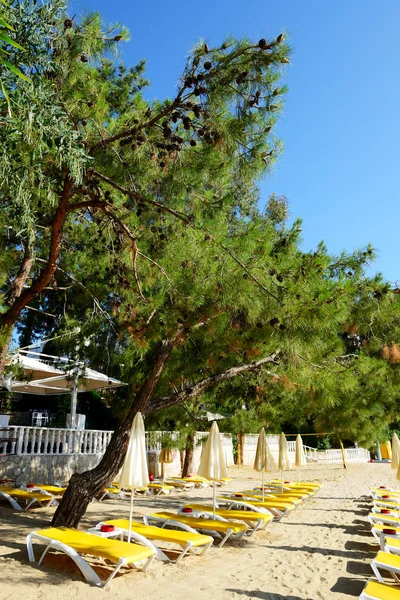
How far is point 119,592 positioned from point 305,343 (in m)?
3.09

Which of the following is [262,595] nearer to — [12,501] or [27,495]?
[27,495]

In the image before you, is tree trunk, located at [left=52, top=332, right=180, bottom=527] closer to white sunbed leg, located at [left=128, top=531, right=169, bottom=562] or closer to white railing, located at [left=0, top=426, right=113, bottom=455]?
white sunbed leg, located at [left=128, top=531, right=169, bottom=562]

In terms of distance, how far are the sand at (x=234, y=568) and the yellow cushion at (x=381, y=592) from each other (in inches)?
26.5

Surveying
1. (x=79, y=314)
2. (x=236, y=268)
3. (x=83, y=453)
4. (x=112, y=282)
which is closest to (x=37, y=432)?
(x=83, y=453)

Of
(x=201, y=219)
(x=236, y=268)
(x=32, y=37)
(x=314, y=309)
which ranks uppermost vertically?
(x=32, y=37)

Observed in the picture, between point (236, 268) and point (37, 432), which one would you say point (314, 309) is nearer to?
point (236, 268)

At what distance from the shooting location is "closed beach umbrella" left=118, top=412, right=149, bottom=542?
5340 mm

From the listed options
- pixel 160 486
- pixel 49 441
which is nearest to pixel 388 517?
pixel 160 486

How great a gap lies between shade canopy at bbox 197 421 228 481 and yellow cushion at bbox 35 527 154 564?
2354mm

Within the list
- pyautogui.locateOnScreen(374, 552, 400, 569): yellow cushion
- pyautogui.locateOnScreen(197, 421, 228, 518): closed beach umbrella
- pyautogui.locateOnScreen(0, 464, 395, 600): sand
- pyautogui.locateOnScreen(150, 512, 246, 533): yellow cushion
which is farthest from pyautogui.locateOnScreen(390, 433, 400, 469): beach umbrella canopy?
pyautogui.locateOnScreen(374, 552, 400, 569): yellow cushion

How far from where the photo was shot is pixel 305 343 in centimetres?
489

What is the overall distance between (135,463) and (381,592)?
9.46 ft

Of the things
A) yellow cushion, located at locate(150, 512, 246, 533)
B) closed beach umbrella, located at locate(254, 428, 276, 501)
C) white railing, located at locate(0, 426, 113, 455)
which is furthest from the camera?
white railing, located at locate(0, 426, 113, 455)

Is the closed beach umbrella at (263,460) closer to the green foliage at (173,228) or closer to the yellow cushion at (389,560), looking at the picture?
the green foliage at (173,228)
